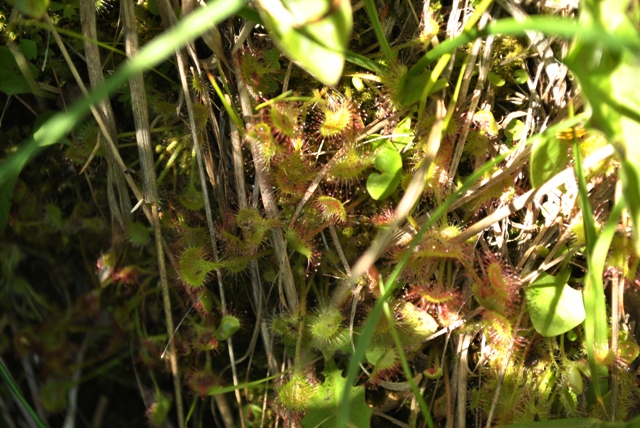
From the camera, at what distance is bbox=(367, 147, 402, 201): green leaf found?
42.4 inches

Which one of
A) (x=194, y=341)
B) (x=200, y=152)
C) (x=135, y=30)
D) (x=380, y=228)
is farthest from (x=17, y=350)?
(x=380, y=228)

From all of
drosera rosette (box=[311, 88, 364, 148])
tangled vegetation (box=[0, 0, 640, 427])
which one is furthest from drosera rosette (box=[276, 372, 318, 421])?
drosera rosette (box=[311, 88, 364, 148])

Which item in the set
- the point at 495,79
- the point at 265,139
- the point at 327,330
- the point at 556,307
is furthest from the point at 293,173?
the point at 556,307

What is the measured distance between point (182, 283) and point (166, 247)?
9 cm

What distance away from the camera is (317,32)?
643mm

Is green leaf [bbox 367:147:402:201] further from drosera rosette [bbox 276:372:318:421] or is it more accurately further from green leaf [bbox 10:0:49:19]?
green leaf [bbox 10:0:49:19]

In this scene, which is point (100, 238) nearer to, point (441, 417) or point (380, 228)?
point (380, 228)

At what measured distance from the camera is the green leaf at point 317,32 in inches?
25.0

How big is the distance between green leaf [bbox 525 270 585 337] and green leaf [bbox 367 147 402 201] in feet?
1.23

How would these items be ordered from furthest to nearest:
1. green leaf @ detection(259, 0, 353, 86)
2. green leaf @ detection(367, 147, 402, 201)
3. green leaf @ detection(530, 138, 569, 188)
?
1. green leaf @ detection(367, 147, 402, 201)
2. green leaf @ detection(530, 138, 569, 188)
3. green leaf @ detection(259, 0, 353, 86)

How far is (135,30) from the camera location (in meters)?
1.16

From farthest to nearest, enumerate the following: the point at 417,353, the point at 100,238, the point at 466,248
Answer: the point at 100,238, the point at 417,353, the point at 466,248

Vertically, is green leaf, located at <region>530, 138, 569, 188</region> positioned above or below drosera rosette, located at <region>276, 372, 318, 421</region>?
above

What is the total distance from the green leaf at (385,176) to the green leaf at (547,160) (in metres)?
0.24
